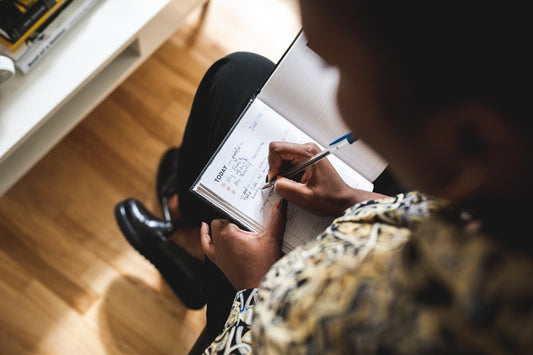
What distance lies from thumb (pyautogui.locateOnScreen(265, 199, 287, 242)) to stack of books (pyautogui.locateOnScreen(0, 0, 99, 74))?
20.4 inches

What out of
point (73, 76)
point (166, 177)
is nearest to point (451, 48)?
point (73, 76)

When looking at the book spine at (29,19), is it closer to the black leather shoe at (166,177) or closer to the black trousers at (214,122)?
the black trousers at (214,122)

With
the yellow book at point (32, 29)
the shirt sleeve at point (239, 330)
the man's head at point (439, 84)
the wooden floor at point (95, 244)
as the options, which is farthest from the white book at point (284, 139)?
the wooden floor at point (95, 244)

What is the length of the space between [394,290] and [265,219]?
330mm

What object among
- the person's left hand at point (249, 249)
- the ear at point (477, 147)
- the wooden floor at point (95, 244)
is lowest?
the wooden floor at point (95, 244)

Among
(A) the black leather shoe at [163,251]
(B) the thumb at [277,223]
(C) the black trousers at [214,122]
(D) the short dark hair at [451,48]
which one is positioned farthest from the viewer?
(A) the black leather shoe at [163,251]

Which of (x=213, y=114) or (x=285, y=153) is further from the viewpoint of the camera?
(x=213, y=114)

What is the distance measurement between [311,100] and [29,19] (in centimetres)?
51

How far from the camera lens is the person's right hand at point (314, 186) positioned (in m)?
0.60

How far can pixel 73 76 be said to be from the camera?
71 cm

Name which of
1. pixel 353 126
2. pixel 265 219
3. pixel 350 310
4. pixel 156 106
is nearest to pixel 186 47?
pixel 156 106

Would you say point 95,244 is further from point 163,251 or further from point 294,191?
point 294,191

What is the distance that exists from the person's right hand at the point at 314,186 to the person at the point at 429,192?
16 cm

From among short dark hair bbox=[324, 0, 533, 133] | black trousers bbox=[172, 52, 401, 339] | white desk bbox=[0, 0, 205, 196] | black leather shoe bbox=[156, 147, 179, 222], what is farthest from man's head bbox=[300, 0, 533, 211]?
black leather shoe bbox=[156, 147, 179, 222]
